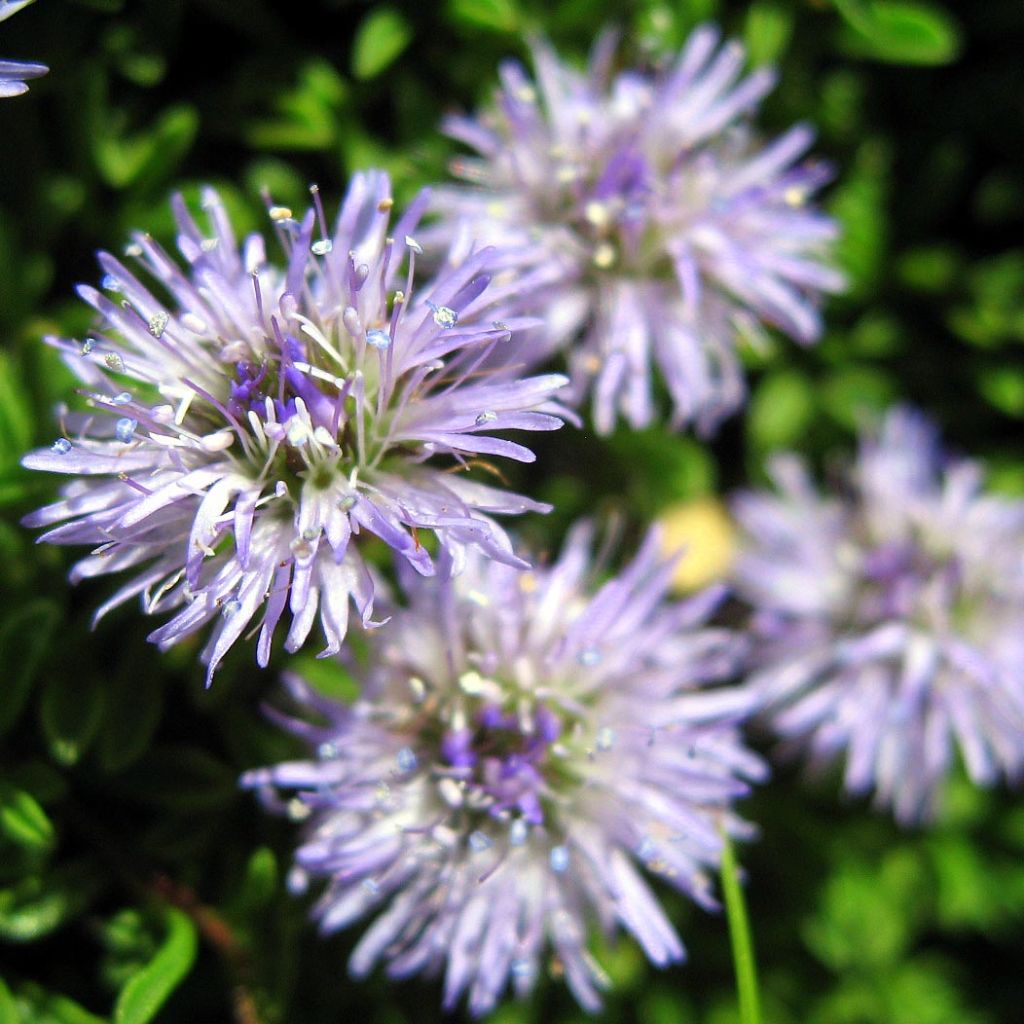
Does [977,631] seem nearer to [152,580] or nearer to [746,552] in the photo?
[746,552]

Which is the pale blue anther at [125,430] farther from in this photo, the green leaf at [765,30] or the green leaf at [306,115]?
the green leaf at [765,30]

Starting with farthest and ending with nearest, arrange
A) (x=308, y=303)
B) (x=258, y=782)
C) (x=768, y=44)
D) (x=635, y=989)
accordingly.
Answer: (x=635, y=989)
(x=768, y=44)
(x=258, y=782)
(x=308, y=303)

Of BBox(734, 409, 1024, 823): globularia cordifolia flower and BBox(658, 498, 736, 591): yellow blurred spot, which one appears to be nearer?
BBox(734, 409, 1024, 823): globularia cordifolia flower

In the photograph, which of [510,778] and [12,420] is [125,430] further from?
[510,778]

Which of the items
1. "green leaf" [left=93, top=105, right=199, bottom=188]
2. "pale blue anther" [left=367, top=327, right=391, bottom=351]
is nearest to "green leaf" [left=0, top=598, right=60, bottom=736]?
"pale blue anther" [left=367, top=327, right=391, bottom=351]

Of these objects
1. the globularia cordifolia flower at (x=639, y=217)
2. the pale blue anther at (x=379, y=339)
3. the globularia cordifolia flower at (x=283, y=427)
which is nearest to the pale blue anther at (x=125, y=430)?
the globularia cordifolia flower at (x=283, y=427)

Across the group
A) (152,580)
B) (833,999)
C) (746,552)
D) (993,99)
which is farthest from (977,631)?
(152,580)

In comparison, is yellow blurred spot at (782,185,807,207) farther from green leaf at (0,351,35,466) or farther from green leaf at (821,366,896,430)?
green leaf at (0,351,35,466)
